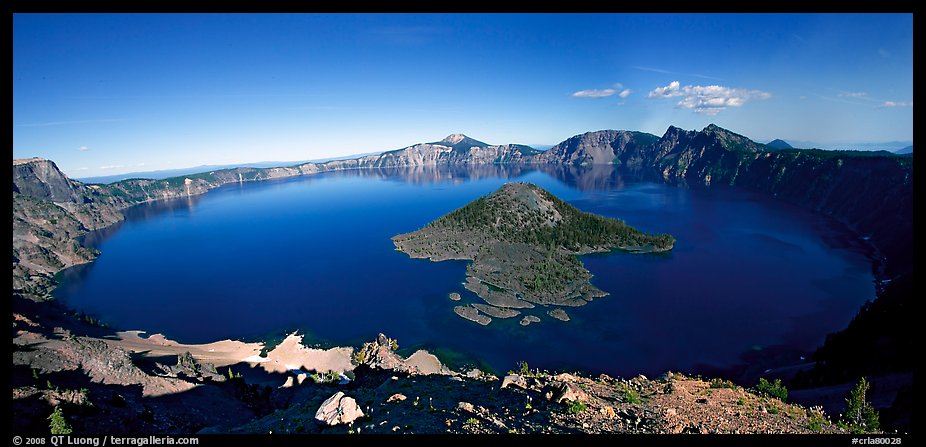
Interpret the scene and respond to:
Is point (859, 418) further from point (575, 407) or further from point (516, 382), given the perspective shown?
point (516, 382)

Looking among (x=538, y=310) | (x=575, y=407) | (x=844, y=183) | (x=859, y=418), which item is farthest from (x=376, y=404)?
(x=844, y=183)

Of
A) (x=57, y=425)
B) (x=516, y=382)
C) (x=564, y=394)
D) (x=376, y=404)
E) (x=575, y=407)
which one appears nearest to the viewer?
(x=575, y=407)

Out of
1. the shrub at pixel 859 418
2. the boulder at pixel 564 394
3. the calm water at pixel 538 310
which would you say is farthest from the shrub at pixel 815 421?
the calm water at pixel 538 310

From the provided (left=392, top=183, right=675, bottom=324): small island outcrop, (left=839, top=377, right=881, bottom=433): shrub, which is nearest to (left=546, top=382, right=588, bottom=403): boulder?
(left=839, top=377, right=881, bottom=433): shrub

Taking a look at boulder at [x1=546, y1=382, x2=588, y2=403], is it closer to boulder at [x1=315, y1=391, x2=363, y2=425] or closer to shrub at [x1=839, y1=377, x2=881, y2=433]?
boulder at [x1=315, y1=391, x2=363, y2=425]

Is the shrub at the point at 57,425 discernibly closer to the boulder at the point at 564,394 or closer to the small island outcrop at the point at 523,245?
the boulder at the point at 564,394
